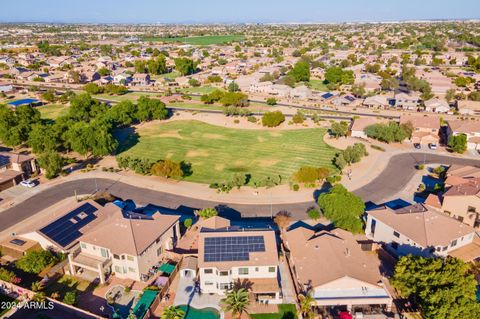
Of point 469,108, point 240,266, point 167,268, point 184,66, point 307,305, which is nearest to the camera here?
point 307,305

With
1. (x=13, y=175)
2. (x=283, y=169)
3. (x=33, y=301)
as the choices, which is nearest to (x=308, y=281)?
(x=33, y=301)

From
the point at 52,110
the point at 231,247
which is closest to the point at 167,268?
the point at 231,247

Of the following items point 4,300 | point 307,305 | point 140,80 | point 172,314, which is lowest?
point 4,300

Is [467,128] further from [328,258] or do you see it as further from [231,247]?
[231,247]

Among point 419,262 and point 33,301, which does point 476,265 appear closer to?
point 419,262

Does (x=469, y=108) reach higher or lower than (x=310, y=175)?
higher

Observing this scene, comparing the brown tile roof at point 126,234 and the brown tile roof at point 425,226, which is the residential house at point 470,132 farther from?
the brown tile roof at point 126,234

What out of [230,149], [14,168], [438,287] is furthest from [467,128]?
[14,168]

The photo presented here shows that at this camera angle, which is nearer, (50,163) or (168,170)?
(168,170)

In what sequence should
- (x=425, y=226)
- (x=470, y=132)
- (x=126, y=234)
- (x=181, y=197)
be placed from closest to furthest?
(x=126, y=234) → (x=425, y=226) → (x=181, y=197) → (x=470, y=132)
